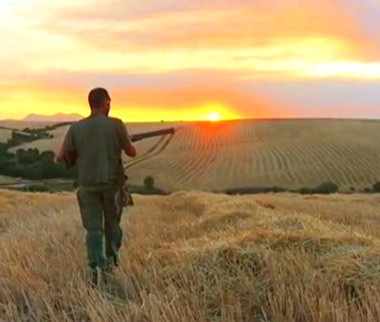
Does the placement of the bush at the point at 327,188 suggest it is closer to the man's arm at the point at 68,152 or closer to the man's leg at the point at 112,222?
the man's leg at the point at 112,222

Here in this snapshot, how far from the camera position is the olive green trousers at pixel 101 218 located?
8367 millimetres

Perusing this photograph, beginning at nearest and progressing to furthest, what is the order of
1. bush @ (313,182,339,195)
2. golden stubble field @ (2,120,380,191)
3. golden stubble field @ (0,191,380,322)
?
golden stubble field @ (0,191,380,322)
bush @ (313,182,339,195)
golden stubble field @ (2,120,380,191)

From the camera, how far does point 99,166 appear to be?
8.41 m

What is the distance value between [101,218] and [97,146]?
810mm

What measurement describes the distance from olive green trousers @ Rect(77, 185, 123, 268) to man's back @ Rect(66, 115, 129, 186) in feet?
0.44

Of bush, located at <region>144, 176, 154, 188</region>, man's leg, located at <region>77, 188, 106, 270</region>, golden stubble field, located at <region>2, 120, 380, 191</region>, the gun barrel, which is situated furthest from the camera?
golden stubble field, located at <region>2, 120, 380, 191</region>

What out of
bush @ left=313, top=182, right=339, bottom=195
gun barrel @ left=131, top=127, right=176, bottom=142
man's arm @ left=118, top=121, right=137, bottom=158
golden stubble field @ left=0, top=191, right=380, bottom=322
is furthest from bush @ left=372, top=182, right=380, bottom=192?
man's arm @ left=118, top=121, right=137, bottom=158

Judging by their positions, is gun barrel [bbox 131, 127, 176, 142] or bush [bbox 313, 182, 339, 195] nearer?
gun barrel [bbox 131, 127, 176, 142]

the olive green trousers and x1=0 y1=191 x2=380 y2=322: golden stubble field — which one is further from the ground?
the olive green trousers

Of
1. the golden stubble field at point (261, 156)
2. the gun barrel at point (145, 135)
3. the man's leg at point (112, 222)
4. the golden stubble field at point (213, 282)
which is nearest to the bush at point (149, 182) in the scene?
the golden stubble field at point (261, 156)

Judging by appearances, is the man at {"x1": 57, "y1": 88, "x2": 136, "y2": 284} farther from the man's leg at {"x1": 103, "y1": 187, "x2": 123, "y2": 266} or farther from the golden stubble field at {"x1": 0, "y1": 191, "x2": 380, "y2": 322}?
the golden stubble field at {"x1": 0, "y1": 191, "x2": 380, "y2": 322}

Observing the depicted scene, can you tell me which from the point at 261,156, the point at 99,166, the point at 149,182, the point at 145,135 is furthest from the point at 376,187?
the point at 99,166

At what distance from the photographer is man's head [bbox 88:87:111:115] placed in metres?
8.53

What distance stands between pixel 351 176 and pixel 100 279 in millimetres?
53792
